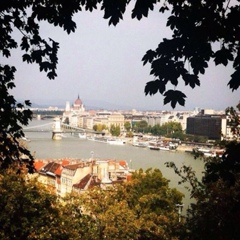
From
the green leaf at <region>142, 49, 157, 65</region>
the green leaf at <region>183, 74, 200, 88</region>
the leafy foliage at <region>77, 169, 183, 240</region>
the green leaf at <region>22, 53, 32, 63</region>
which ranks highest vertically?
the green leaf at <region>22, 53, 32, 63</region>

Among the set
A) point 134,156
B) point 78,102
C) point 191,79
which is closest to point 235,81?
point 191,79

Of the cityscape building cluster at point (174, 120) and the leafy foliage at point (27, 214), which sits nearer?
the leafy foliage at point (27, 214)

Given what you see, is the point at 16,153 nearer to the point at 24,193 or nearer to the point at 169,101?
the point at 169,101

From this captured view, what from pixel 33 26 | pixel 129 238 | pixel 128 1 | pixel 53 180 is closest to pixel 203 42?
pixel 128 1

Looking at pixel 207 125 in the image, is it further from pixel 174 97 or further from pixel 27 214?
pixel 174 97

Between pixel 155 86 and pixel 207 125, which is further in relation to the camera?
pixel 207 125

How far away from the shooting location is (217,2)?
3.78 feet

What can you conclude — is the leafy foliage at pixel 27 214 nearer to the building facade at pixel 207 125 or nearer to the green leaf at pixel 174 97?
the green leaf at pixel 174 97

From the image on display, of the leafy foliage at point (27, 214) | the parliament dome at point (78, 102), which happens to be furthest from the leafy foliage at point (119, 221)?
the parliament dome at point (78, 102)

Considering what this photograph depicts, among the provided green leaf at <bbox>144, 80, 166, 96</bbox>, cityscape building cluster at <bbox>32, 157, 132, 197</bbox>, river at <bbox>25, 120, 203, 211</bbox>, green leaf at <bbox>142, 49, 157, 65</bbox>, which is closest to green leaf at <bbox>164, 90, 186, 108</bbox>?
green leaf at <bbox>144, 80, 166, 96</bbox>

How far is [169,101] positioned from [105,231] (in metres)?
3.47

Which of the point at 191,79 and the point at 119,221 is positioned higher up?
the point at 191,79

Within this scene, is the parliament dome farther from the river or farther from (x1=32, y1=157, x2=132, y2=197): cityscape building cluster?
(x1=32, y1=157, x2=132, y2=197): cityscape building cluster

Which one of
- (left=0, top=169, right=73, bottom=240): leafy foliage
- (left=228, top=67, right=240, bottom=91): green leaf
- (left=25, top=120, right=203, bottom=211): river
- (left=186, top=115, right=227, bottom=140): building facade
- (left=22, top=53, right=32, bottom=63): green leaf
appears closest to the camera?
(left=228, top=67, right=240, bottom=91): green leaf
